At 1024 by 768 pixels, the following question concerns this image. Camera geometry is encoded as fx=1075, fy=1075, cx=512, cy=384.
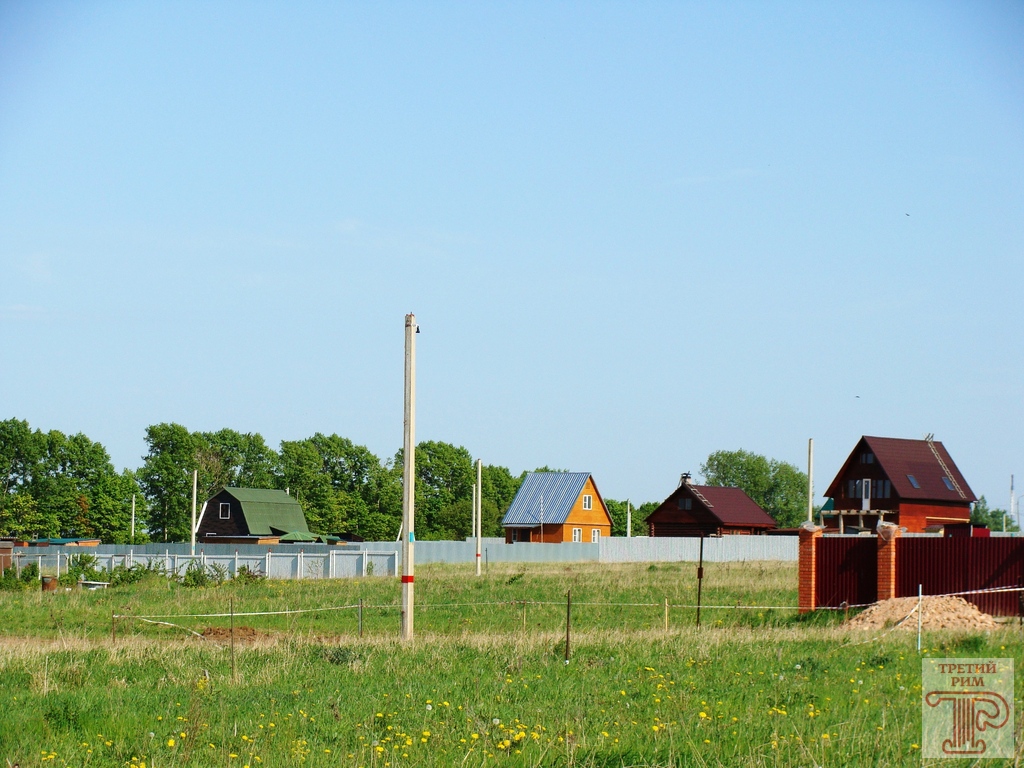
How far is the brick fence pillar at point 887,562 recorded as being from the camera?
22.9 meters

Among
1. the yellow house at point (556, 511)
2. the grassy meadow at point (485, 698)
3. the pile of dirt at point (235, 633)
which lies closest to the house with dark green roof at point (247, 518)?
the yellow house at point (556, 511)

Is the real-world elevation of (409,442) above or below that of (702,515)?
above

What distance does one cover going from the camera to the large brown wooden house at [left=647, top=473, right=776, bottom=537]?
265ft

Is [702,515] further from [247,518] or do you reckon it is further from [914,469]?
[247,518]

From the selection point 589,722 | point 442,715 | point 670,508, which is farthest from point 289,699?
point 670,508

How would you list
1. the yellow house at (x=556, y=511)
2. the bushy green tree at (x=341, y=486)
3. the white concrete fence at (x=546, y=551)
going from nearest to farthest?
the white concrete fence at (x=546, y=551) < the yellow house at (x=556, y=511) < the bushy green tree at (x=341, y=486)

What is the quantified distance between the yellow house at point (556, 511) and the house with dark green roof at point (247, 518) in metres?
15.3

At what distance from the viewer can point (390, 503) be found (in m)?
101

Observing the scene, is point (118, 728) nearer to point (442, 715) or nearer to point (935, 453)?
point (442, 715)

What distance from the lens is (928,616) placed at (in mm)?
19781

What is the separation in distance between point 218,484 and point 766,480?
7678 centimetres

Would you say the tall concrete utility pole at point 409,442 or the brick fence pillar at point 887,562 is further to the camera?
the brick fence pillar at point 887,562

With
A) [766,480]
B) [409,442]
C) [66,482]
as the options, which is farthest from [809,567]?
[766,480]

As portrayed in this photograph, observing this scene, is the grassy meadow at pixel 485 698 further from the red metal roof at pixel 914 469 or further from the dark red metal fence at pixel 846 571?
the red metal roof at pixel 914 469
